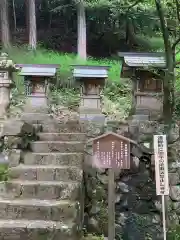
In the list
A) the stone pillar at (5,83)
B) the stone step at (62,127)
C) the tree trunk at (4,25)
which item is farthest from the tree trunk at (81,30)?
the stone step at (62,127)

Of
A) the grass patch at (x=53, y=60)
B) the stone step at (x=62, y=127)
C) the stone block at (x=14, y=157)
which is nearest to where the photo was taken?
the stone block at (x=14, y=157)

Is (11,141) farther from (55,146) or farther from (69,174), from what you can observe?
(69,174)

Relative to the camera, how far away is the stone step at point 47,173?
5.39m

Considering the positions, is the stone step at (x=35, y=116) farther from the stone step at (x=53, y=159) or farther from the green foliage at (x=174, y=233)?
the green foliage at (x=174, y=233)

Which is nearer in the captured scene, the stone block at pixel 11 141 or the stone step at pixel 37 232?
the stone step at pixel 37 232

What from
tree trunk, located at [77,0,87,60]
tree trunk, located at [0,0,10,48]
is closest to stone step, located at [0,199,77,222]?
tree trunk, located at [77,0,87,60]

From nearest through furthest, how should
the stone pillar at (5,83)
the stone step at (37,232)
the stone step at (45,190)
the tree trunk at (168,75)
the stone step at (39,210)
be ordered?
1. the stone step at (37,232)
2. the stone step at (39,210)
3. the stone step at (45,190)
4. the tree trunk at (168,75)
5. the stone pillar at (5,83)

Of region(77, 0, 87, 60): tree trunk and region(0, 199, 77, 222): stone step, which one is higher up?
region(77, 0, 87, 60): tree trunk

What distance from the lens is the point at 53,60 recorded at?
1529 centimetres

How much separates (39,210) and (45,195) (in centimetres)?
40

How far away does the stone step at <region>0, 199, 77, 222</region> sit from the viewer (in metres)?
4.63

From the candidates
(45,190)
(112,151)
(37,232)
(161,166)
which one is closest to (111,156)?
(112,151)

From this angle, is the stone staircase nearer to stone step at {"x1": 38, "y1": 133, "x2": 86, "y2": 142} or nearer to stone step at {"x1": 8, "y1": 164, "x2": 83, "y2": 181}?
stone step at {"x1": 8, "y1": 164, "x2": 83, "y2": 181}

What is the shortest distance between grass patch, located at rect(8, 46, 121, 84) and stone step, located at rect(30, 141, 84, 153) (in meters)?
7.90
